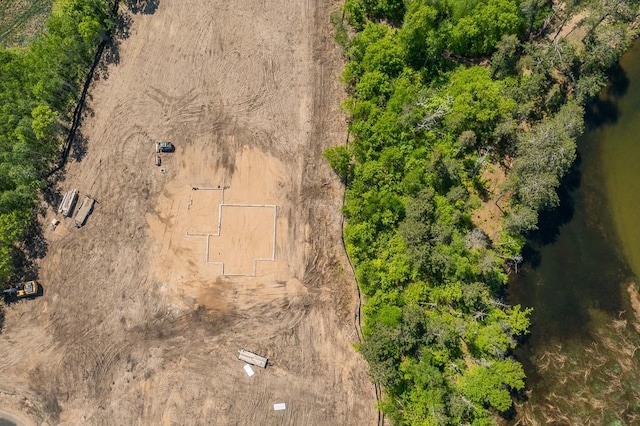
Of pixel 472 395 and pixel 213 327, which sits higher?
pixel 472 395

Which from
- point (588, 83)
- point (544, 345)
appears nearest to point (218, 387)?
point (544, 345)

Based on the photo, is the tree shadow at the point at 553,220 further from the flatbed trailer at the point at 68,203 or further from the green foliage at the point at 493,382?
the flatbed trailer at the point at 68,203

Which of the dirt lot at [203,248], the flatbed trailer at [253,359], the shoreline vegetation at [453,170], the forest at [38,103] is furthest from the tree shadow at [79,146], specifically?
the flatbed trailer at [253,359]

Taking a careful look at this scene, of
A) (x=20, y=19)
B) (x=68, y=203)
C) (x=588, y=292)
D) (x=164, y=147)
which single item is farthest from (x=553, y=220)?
(x=20, y=19)

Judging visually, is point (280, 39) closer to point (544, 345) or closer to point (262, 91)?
point (262, 91)

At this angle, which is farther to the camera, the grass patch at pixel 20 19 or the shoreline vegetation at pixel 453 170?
the grass patch at pixel 20 19

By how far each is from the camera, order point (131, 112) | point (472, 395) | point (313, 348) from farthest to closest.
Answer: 1. point (131, 112)
2. point (313, 348)
3. point (472, 395)

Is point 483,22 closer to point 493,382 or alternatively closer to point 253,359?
point 493,382
